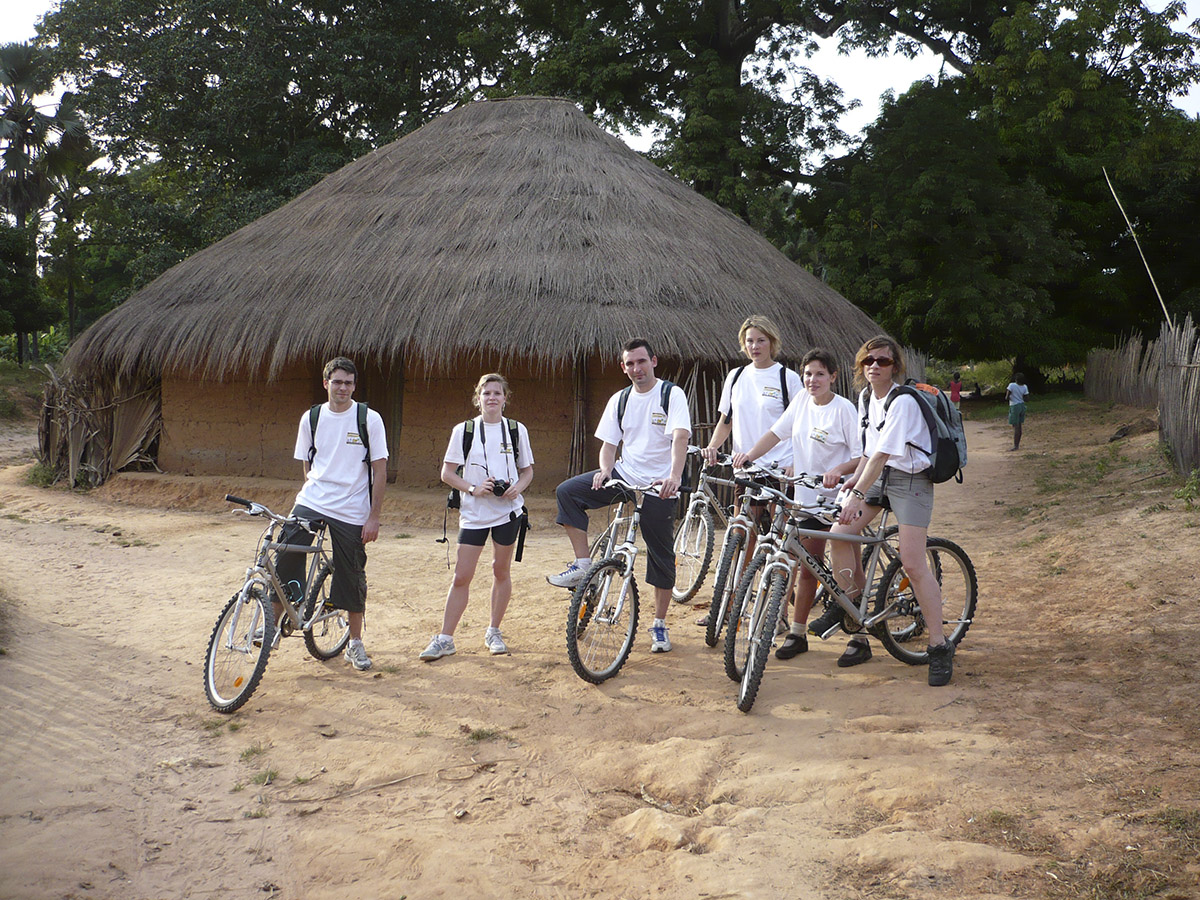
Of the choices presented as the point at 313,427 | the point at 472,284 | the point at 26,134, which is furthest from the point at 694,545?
the point at 26,134

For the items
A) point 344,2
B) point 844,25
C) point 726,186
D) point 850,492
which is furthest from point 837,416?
point 344,2

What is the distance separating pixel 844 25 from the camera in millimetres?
17188

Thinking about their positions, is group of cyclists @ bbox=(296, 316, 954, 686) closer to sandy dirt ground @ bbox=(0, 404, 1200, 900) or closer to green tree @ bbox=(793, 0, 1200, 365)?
sandy dirt ground @ bbox=(0, 404, 1200, 900)

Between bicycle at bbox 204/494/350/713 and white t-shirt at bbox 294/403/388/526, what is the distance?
13cm

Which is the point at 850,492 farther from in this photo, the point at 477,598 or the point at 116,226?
the point at 116,226

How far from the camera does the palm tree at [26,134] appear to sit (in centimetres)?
2389

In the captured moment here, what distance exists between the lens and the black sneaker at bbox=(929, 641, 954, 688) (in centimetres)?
432

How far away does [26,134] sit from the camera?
24312mm

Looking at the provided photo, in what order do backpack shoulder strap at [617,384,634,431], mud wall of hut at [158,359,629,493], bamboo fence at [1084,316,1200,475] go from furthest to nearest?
mud wall of hut at [158,359,629,493] < bamboo fence at [1084,316,1200,475] < backpack shoulder strap at [617,384,634,431]

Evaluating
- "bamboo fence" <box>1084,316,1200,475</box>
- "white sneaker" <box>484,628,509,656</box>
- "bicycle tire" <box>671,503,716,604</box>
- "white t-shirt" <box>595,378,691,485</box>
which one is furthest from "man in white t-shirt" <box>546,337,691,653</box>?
"bamboo fence" <box>1084,316,1200,475</box>

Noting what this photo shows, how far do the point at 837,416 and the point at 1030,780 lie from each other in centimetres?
201

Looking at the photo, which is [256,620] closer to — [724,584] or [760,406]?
[724,584]

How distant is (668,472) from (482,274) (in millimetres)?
5743

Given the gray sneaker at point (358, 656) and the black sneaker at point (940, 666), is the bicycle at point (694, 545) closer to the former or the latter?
the black sneaker at point (940, 666)
